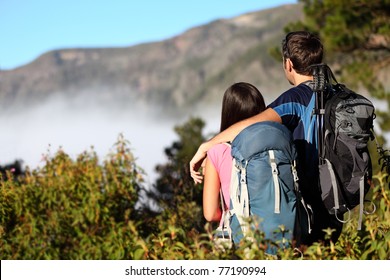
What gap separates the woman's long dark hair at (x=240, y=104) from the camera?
421 cm

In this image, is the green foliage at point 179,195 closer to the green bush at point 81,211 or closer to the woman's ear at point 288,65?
the green bush at point 81,211

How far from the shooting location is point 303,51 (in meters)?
4.29

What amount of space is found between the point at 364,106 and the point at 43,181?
435 centimetres

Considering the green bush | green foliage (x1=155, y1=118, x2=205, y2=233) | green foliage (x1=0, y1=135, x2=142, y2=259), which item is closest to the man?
the green bush

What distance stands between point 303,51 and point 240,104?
0.46 m

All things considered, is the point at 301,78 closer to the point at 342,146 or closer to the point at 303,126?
the point at 303,126

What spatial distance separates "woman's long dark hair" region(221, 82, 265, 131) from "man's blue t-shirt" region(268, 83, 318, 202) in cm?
11

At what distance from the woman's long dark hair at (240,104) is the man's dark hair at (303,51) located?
294mm

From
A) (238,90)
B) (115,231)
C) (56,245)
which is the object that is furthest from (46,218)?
(238,90)

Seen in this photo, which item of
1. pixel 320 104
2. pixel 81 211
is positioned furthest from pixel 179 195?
pixel 320 104

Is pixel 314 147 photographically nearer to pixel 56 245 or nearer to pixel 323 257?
pixel 323 257

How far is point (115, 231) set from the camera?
7090mm

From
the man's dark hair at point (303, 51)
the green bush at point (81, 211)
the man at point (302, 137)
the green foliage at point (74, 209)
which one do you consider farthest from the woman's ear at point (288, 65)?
the green foliage at point (74, 209)

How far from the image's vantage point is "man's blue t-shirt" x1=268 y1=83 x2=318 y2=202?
414 centimetres
